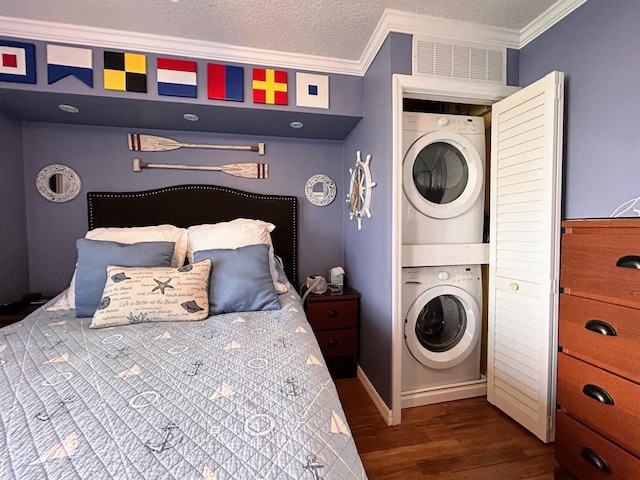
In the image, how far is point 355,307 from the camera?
218cm

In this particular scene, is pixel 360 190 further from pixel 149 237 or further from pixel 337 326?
pixel 149 237

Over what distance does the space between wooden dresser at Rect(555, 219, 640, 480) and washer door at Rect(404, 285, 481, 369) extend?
65 centimetres

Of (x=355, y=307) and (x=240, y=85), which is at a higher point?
(x=240, y=85)

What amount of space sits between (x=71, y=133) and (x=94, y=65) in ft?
2.39

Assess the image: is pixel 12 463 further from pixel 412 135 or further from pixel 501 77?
pixel 501 77

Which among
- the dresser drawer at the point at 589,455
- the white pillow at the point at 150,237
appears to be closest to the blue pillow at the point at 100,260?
the white pillow at the point at 150,237

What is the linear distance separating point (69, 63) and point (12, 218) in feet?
3.84

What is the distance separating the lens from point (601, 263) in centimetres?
115

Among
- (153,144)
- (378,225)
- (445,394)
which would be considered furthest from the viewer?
(153,144)

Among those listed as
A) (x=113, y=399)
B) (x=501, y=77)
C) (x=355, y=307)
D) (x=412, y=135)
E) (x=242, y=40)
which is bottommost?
(x=355, y=307)

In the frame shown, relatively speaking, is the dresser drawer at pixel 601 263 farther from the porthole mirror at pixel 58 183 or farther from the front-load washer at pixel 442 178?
the porthole mirror at pixel 58 183

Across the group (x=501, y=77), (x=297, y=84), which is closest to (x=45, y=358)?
(x=297, y=84)

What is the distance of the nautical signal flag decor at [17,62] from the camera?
1630mm

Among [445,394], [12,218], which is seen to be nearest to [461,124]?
[445,394]
